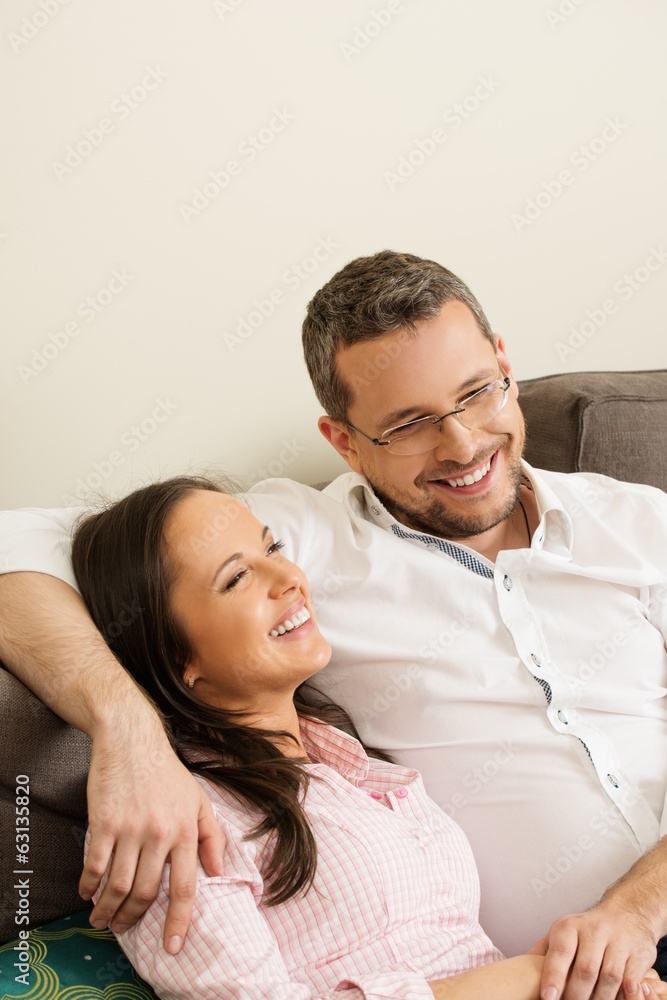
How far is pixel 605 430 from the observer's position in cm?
179

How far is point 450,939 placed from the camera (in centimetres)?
111

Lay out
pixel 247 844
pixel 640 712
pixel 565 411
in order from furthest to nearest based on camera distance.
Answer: pixel 565 411, pixel 640 712, pixel 247 844

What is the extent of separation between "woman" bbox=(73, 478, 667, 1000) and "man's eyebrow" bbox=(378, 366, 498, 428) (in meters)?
0.28

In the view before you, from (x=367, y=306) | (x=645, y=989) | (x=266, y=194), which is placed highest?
(x=266, y=194)

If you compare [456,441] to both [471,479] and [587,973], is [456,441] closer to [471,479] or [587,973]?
[471,479]

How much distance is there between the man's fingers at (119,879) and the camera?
0.96m

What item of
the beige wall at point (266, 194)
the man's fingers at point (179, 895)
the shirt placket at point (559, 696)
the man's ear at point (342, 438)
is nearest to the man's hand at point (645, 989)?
the shirt placket at point (559, 696)

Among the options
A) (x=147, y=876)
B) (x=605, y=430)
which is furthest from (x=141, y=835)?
(x=605, y=430)

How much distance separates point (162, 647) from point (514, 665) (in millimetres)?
564

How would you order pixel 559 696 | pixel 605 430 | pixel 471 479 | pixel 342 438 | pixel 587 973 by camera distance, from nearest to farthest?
pixel 587 973 → pixel 559 696 → pixel 471 479 → pixel 342 438 → pixel 605 430

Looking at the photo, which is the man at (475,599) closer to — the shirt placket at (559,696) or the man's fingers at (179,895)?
the shirt placket at (559,696)

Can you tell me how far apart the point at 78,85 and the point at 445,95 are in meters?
0.86

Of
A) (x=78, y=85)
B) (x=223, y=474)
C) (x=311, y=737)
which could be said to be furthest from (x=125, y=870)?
(x=78, y=85)

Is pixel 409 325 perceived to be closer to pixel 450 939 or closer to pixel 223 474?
pixel 223 474
